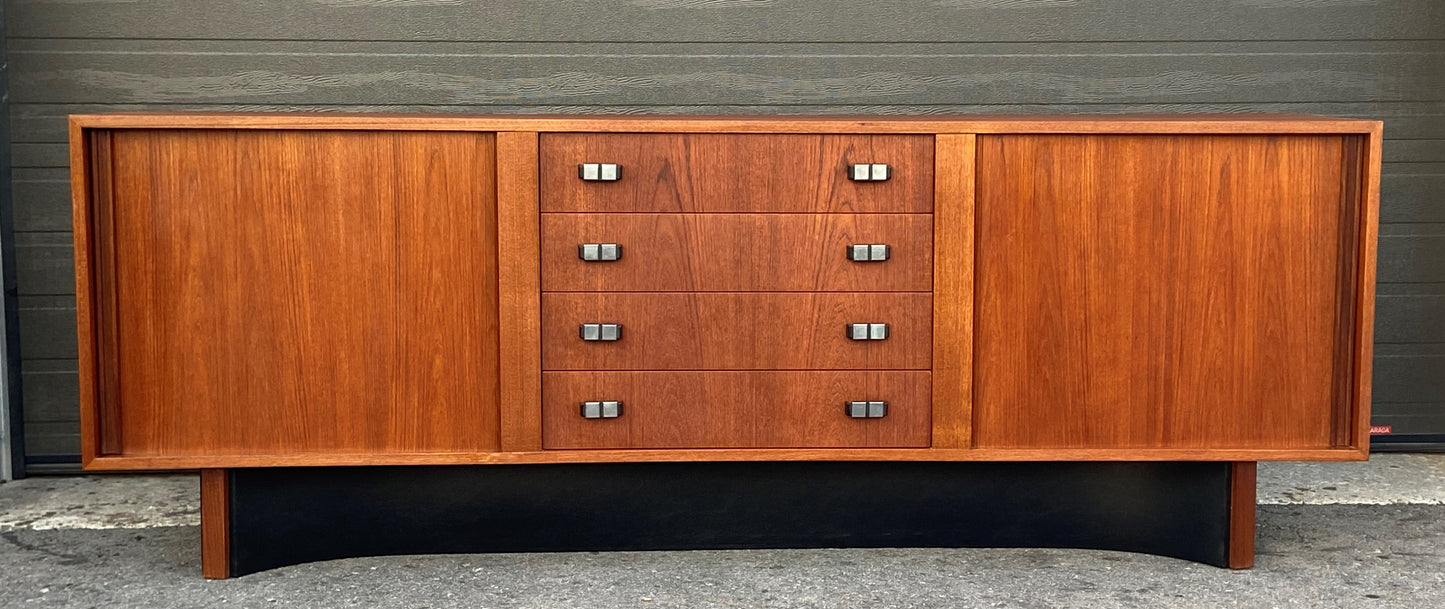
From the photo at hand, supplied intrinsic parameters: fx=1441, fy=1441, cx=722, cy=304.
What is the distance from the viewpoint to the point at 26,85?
4.35 meters

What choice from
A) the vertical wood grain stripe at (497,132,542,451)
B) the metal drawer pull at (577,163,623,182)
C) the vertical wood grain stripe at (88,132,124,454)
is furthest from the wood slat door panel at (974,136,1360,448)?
the vertical wood grain stripe at (88,132,124,454)

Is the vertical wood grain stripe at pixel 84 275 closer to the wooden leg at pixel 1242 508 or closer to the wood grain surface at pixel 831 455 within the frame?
the wood grain surface at pixel 831 455

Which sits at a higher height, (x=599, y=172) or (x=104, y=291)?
(x=599, y=172)

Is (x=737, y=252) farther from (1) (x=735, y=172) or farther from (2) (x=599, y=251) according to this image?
(2) (x=599, y=251)

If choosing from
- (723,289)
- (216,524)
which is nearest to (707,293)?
(723,289)

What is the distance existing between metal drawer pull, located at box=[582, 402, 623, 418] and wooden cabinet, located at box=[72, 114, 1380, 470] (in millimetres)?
25

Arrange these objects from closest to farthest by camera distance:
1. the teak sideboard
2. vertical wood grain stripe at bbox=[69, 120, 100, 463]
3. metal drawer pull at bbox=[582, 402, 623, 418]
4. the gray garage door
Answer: vertical wood grain stripe at bbox=[69, 120, 100, 463] → the teak sideboard → metal drawer pull at bbox=[582, 402, 623, 418] → the gray garage door

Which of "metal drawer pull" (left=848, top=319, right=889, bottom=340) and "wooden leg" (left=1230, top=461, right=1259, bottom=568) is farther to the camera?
"wooden leg" (left=1230, top=461, right=1259, bottom=568)

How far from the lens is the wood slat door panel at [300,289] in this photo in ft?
10.4

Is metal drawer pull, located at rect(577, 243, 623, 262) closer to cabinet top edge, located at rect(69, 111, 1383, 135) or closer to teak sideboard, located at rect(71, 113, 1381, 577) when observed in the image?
teak sideboard, located at rect(71, 113, 1381, 577)

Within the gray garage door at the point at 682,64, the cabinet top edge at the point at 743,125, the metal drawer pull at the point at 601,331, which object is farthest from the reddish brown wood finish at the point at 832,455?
the gray garage door at the point at 682,64

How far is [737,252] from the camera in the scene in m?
3.28

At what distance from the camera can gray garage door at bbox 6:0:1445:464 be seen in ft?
14.3

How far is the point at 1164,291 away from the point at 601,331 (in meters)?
1.29
